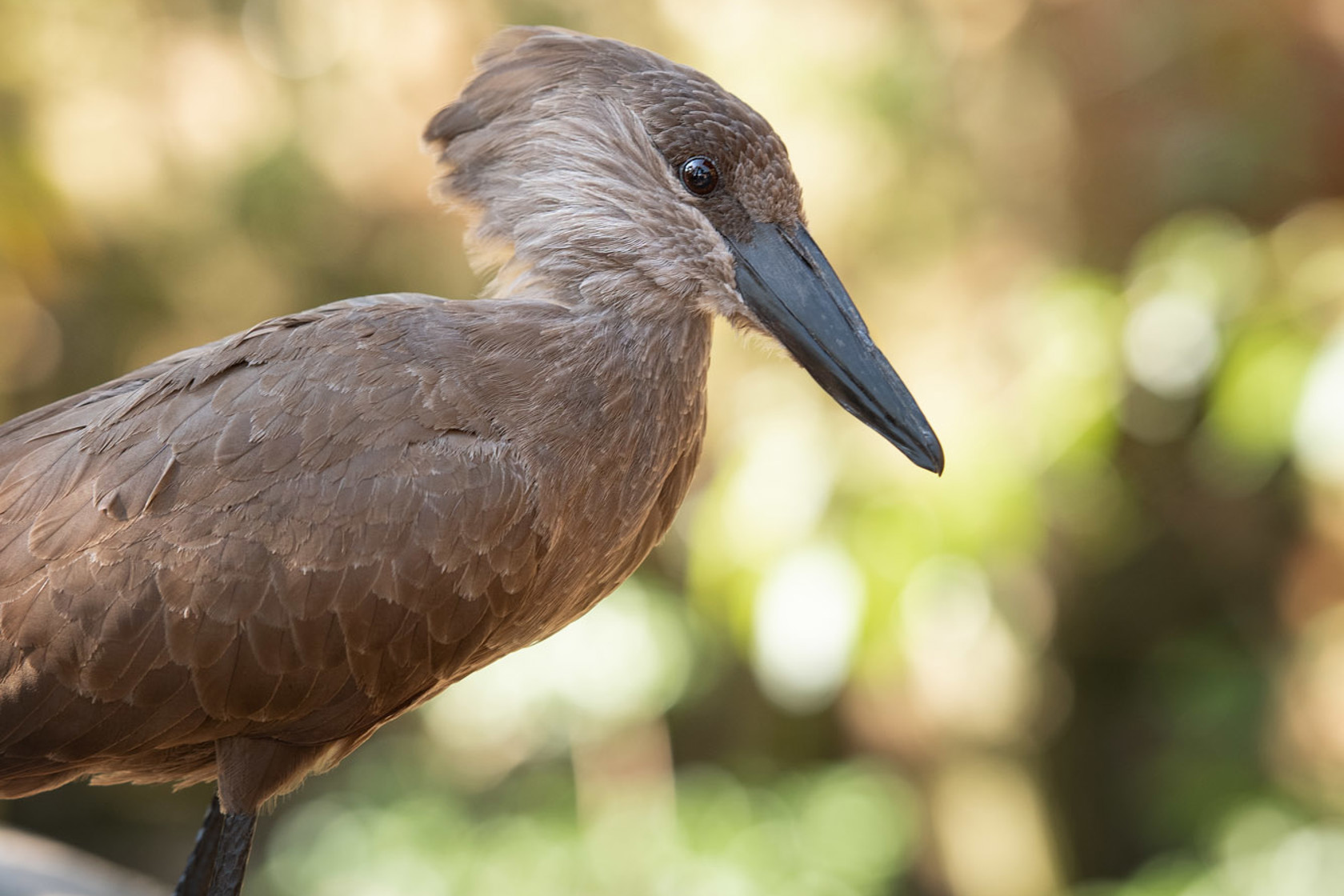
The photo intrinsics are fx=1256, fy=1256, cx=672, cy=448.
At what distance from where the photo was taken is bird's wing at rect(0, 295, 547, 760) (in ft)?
5.20

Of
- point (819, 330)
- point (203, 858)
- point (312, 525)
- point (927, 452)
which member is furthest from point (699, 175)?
point (203, 858)

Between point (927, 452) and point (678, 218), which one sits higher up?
point (678, 218)

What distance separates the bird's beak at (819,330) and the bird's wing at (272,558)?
0.41 m

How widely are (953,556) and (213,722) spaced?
171cm

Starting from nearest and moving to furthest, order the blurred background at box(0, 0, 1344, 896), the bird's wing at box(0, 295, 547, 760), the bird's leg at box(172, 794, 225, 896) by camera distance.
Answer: the bird's wing at box(0, 295, 547, 760) < the bird's leg at box(172, 794, 225, 896) < the blurred background at box(0, 0, 1344, 896)

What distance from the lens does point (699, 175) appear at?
5.65 feet

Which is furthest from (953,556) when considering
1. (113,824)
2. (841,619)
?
(113,824)

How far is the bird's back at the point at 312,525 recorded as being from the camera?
1586 mm

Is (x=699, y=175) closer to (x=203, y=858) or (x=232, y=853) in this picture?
(x=232, y=853)

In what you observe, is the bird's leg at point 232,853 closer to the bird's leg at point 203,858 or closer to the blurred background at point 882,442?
the bird's leg at point 203,858

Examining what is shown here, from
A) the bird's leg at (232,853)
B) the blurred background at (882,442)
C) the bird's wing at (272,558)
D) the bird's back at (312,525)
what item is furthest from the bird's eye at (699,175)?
the blurred background at (882,442)

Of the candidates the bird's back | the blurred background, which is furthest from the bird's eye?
the blurred background

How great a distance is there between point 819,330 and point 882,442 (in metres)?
1.50

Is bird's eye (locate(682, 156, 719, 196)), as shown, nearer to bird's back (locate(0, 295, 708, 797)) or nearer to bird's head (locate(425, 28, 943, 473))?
bird's head (locate(425, 28, 943, 473))
